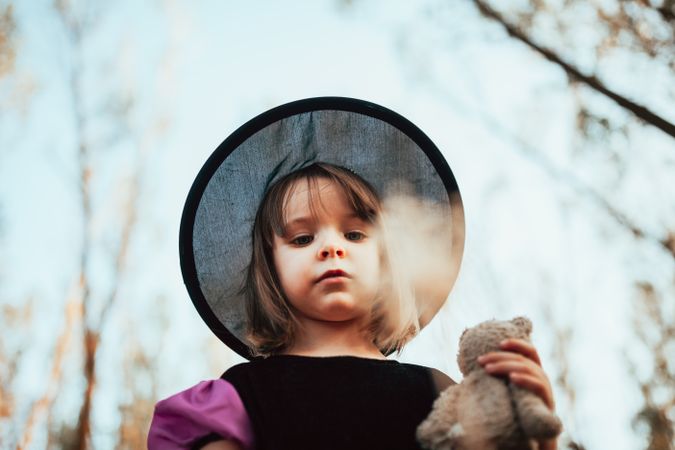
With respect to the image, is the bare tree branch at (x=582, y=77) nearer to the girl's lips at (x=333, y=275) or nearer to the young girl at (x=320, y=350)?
the young girl at (x=320, y=350)

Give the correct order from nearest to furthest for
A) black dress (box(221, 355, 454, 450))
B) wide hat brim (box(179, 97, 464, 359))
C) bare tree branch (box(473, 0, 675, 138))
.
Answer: black dress (box(221, 355, 454, 450)) → wide hat brim (box(179, 97, 464, 359)) → bare tree branch (box(473, 0, 675, 138))

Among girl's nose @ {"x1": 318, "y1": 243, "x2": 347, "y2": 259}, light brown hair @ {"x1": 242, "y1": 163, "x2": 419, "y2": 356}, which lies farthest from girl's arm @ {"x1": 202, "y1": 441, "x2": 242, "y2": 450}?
girl's nose @ {"x1": 318, "y1": 243, "x2": 347, "y2": 259}

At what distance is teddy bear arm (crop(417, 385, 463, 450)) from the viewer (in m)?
1.05

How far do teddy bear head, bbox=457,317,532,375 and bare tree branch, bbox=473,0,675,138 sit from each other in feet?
5.87

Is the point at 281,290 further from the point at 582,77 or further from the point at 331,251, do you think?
the point at 582,77

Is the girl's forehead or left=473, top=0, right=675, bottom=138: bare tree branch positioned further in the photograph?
left=473, top=0, right=675, bottom=138: bare tree branch

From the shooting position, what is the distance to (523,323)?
1.14 m

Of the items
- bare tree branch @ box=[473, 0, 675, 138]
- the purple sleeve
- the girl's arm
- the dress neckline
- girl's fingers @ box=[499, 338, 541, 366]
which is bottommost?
the girl's arm

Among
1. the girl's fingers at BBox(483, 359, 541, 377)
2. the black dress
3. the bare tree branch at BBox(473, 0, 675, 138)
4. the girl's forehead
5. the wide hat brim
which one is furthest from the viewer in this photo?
the bare tree branch at BBox(473, 0, 675, 138)

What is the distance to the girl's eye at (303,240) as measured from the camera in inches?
56.8

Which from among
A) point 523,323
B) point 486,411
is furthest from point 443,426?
point 523,323

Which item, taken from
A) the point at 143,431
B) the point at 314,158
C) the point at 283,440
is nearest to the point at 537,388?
the point at 283,440

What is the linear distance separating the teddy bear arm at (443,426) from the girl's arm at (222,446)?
1.10 feet

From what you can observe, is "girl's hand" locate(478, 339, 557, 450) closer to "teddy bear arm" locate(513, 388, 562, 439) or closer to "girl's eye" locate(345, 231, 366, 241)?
"teddy bear arm" locate(513, 388, 562, 439)
